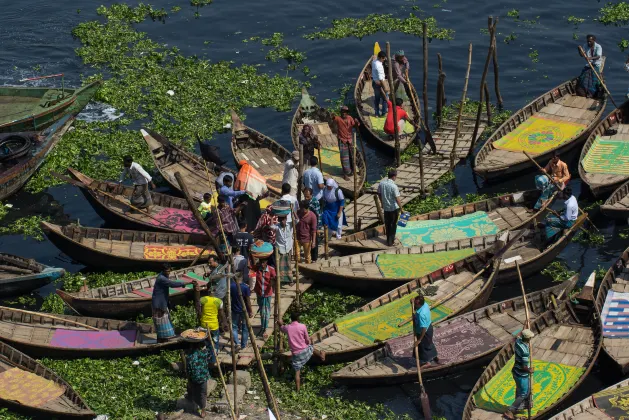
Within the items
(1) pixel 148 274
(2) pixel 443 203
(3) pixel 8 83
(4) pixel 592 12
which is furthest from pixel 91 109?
(4) pixel 592 12

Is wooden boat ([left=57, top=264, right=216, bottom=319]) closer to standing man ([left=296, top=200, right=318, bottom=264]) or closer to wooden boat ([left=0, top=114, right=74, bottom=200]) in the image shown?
standing man ([left=296, top=200, right=318, bottom=264])

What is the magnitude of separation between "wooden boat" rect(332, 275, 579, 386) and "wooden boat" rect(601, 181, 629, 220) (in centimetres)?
383

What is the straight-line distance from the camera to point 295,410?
19.7m

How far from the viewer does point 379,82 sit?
3162cm

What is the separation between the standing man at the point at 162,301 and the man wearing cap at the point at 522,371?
7.31 m

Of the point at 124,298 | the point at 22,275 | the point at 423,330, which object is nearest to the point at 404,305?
the point at 423,330

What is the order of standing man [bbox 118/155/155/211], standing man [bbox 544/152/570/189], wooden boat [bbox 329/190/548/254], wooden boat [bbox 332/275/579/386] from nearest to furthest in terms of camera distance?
wooden boat [bbox 332/275/579/386]
wooden boat [bbox 329/190/548/254]
standing man [bbox 118/155/155/211]
standing man [bbox 544/152/570/189]

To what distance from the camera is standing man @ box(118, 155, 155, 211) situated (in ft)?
86.0

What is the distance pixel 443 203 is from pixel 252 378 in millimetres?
9708

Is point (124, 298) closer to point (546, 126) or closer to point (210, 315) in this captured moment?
point (210, 315)

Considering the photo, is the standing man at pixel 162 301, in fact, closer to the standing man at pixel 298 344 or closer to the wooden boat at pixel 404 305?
the standing man at pixel 298 344

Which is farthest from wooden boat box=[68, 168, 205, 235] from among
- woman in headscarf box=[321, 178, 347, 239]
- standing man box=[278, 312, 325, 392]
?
standing man box=[278, 312, 325, 392]

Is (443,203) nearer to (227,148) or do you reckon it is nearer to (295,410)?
(227,148)

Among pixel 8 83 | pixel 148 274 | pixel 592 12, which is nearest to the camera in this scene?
pixel 148 274
